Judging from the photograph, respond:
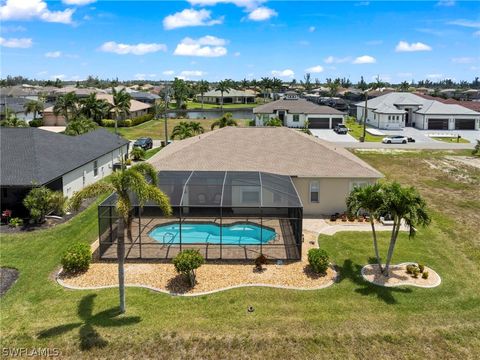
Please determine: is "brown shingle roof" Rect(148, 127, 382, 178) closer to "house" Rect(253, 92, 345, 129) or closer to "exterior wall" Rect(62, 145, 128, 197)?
"exterior wall" Rect(62, 145, 128, 197)

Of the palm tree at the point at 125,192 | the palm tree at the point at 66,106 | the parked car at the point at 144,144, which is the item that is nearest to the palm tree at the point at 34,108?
the palm tree at the point at 66,106

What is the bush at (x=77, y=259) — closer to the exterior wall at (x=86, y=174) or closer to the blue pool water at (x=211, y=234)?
the blue pool water at (x=211, y=234)

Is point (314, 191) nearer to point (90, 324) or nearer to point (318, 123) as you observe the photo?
point (90, 324)

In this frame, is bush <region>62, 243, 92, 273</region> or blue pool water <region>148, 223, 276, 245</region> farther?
blue pool water <region>148, 223, 276, 245</region>

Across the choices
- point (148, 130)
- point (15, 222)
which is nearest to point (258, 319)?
point (15, 222)

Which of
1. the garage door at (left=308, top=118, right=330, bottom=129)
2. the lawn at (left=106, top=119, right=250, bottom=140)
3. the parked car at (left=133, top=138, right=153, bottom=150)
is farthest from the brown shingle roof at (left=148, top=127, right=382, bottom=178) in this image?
the garage door at (left=308, top=118, right=330, bottom=129)
